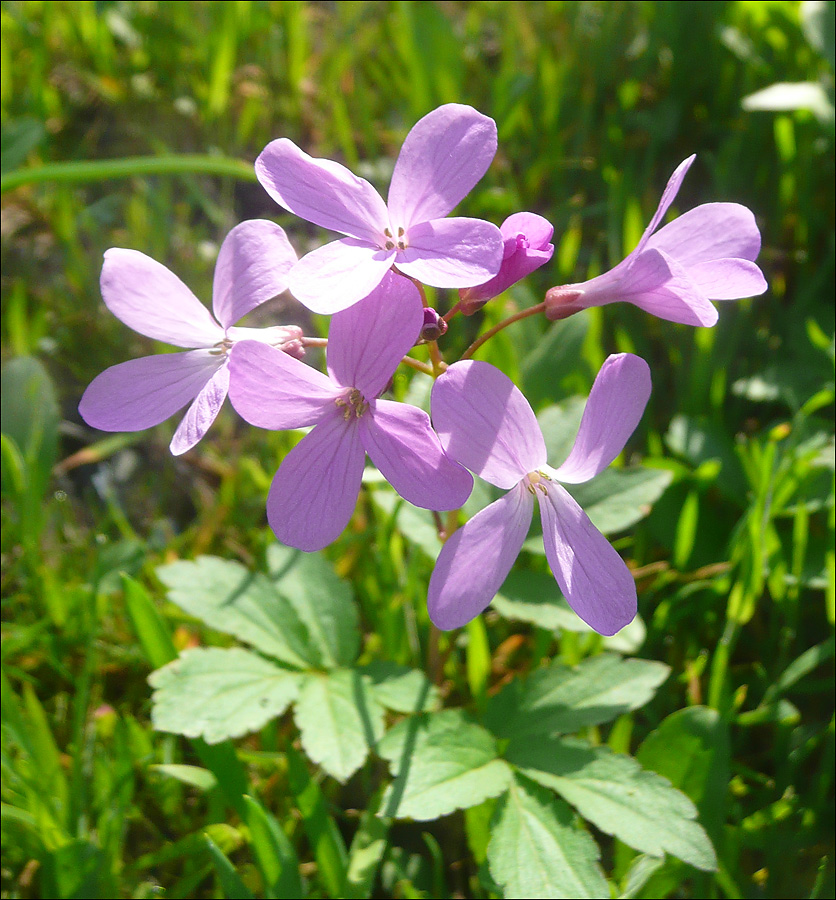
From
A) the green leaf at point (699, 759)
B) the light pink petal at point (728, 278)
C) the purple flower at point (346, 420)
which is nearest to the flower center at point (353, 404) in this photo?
the purple flower at point (346, 420)

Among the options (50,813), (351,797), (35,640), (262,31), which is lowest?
(351,797)

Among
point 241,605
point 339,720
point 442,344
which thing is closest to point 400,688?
point 339,720

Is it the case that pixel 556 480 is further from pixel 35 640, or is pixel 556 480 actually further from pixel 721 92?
pixel 721 92

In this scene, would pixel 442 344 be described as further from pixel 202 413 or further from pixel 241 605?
pixel 202 413

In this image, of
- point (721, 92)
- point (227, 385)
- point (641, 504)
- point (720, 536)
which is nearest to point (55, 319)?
point (227, 385)

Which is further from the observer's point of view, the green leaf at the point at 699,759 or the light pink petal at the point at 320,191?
the green leaf at the point at 699,759

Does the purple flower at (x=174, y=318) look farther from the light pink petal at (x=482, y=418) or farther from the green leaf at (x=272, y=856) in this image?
the green leaf at (x=272, y=856)

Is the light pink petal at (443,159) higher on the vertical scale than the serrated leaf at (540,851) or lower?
higher
